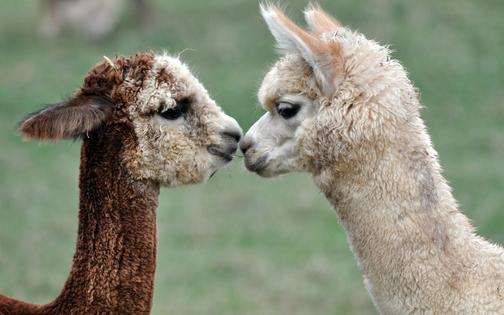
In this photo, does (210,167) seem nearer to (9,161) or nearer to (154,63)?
(154,63)

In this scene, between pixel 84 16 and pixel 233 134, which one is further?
pixel 84 16

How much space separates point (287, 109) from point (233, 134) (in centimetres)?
36

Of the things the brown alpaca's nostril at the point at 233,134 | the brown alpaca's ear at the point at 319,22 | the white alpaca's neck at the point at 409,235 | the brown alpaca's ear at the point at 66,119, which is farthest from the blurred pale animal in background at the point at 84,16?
the white alpaca's neck at the point at 409,235

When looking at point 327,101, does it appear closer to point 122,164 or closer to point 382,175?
point 382,175

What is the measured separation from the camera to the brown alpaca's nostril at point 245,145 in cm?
526

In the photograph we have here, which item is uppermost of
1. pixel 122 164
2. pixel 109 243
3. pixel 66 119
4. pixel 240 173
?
pixel 240 173

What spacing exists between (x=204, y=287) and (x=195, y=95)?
5215 mm

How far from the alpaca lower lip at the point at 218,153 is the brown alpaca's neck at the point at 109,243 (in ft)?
1.25

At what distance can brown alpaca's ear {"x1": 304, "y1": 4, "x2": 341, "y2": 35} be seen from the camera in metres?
5.34

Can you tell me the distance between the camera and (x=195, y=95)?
5281mm

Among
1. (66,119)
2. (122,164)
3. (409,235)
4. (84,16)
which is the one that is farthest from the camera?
(84,16)

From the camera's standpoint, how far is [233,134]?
534 cm

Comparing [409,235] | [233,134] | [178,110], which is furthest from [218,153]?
[409,235]

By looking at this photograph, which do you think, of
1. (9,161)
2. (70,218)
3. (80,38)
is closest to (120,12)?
(80,38)
